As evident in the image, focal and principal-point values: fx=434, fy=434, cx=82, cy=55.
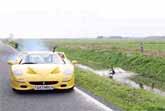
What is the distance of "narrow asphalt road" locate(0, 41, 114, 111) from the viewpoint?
973 cm

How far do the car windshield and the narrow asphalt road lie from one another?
111cm

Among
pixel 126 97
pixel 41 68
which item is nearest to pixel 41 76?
pixel 41 68

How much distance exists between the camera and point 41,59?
13.3m

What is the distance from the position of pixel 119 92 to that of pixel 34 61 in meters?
2.86

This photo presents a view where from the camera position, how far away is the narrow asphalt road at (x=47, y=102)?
973cm

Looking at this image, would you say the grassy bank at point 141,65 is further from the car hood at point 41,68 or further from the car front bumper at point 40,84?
the car front bumper at point 40,84

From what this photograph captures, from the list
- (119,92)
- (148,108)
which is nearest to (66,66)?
(119,92)

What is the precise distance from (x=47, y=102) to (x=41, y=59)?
292 centimetres

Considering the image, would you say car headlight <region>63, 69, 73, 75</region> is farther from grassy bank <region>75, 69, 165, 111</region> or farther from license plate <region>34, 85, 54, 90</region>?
grassy bank <region>75, 69, 165, 111</region>

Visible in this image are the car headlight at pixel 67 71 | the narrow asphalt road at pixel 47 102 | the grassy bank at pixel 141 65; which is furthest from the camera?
the grassy bank at pixel 141 65

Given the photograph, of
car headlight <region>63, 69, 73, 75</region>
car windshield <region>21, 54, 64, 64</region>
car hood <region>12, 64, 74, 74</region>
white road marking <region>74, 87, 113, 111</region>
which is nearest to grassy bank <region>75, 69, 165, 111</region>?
white road marking <region>74, 87, 113, 111</region>

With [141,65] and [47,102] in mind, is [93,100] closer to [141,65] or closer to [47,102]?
[47,102]

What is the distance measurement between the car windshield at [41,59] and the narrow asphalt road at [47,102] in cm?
111

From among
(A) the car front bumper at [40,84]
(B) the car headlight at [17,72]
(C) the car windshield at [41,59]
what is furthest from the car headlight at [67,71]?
(B) the car headlight at [17,72]
